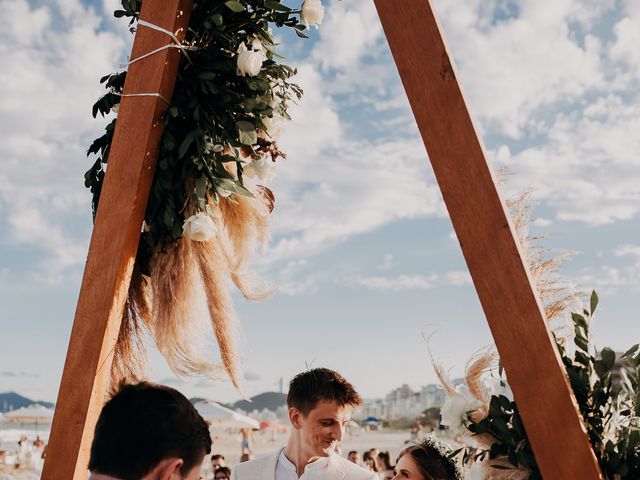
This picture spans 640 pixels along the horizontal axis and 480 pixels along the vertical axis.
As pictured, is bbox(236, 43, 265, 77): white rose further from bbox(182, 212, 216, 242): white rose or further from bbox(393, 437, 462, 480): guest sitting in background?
bbox(393, 437, 462, 480): guest sitting in background

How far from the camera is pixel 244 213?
117 inches

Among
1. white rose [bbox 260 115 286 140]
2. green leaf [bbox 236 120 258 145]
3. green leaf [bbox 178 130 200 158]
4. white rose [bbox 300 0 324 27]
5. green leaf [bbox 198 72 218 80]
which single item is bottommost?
green leaf [bbox 178 130 200 158]

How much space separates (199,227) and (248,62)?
25.1 inches

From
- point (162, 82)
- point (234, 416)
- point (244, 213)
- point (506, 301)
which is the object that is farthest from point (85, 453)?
point (234, 416)

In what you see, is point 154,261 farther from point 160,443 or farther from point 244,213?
point 160,443

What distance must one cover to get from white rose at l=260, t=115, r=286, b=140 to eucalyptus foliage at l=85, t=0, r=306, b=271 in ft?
0.04

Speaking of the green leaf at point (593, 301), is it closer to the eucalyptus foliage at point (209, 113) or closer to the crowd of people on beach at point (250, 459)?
the crowd of people on beach at point (250, 459)

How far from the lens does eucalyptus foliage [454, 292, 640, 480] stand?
1.89 m

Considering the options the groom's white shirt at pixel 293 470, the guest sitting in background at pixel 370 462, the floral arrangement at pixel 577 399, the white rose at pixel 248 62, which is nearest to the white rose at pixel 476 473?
the floral arrangement at pixel 577 399

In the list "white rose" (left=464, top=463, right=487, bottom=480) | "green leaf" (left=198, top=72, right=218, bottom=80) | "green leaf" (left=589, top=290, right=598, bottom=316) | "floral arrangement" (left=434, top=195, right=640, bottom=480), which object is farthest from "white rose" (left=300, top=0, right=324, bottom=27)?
"white rose" (left=464, top=463, right=487, bottom=480)

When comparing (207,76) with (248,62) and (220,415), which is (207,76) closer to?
(248,62)

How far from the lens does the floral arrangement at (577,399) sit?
6.25ft

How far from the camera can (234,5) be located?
2.71 meters

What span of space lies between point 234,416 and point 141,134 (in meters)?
24.1
